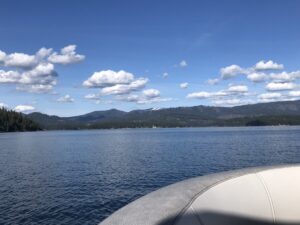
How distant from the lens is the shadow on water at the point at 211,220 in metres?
4.63

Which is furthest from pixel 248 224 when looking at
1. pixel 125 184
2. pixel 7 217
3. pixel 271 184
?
pixel 125 184

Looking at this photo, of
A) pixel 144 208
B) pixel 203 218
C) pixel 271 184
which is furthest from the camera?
pixel 271 184

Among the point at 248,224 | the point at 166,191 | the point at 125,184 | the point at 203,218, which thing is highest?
the point at 166,191

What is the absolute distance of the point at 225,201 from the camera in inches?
237

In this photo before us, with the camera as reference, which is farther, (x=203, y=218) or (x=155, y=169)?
(x=155, y=169)

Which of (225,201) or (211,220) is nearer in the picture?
(211,220)

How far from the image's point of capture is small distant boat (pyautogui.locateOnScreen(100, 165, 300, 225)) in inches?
181

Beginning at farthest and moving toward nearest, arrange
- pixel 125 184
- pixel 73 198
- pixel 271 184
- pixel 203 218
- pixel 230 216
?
pixel 125 184
pixel 73 198
pixel 271 184
pixel 230 216
pixel 203 218

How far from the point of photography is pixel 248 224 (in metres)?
6.29

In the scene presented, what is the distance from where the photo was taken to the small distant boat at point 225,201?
4.60m

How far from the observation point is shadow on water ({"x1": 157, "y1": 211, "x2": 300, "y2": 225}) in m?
4.63

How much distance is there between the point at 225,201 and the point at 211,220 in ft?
2.05

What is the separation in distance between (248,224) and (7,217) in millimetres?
21435

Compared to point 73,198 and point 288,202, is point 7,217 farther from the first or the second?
point 288,202
